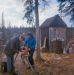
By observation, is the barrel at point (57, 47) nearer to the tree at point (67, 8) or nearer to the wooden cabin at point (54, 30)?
the wooden cabin at point (54, 30)

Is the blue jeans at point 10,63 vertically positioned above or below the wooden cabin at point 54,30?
below

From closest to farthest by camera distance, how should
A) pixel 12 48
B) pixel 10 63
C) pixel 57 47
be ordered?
pixel 12 48
pixel 10 63
pixel 57 47

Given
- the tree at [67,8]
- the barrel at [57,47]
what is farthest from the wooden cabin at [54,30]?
the tree at [67,8]

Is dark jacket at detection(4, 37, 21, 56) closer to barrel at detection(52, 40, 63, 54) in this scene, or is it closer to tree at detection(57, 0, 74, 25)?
tree at detection(57, 0, 74, 25)

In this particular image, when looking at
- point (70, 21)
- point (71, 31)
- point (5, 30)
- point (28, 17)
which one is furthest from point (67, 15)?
point (5, 30)

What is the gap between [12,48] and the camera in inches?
395

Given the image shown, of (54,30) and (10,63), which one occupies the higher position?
(54,30)

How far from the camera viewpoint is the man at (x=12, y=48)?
10.0m

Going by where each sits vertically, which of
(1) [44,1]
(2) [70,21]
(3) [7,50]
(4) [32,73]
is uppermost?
(1) [44,1]

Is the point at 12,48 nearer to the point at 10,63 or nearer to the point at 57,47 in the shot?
the point at 10,63

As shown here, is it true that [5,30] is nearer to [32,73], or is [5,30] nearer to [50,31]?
[50,31]

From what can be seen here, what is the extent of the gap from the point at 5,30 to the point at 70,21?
16.3m

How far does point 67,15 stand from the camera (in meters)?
12.4

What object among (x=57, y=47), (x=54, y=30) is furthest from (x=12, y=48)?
(x=54, y=30)
